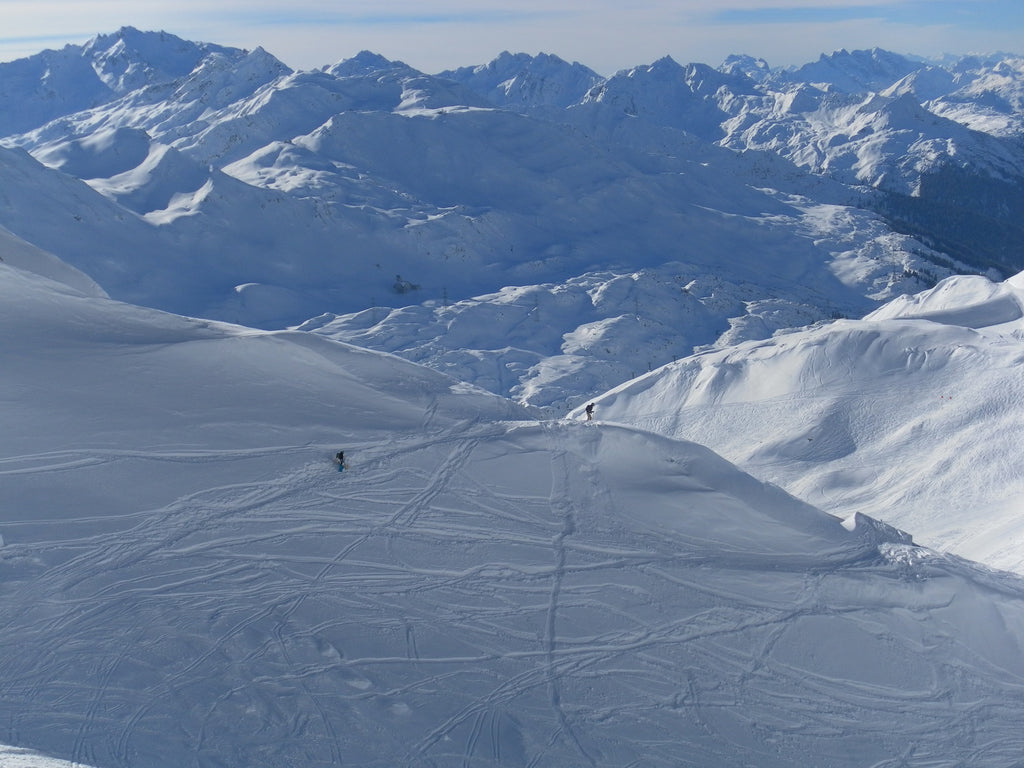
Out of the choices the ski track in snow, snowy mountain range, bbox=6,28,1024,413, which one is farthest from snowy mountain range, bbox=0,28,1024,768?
snowy mountain range, bbox=6,28,1024,413

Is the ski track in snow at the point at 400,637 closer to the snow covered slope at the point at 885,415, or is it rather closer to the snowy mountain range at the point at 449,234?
the snow covered slope at the point at 885,415

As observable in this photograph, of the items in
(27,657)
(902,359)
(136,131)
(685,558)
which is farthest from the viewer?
(136,131)

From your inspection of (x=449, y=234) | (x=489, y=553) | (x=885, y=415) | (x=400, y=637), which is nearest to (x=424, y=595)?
(x=400, y=637)

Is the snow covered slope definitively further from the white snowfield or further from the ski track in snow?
the ski track in snow

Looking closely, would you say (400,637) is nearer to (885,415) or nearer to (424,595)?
(424,595)

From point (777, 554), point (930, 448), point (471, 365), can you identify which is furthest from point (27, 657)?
point (471, 365)

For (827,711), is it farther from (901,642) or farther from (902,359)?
(902,359)

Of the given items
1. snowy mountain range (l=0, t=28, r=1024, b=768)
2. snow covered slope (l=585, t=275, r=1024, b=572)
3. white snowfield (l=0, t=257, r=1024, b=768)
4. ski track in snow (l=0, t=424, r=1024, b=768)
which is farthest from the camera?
snow covered slope (l=585, t=275, r=1024, b=572)
